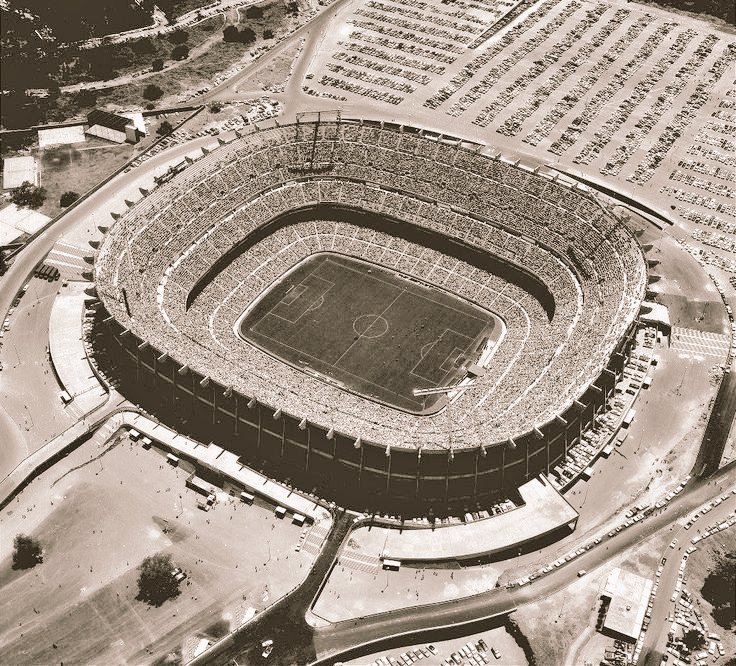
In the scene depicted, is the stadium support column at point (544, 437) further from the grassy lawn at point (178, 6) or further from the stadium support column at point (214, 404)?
the grassy lawn at point (178, 6)

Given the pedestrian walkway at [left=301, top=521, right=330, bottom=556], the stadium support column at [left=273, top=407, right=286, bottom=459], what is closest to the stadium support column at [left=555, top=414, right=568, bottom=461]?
the pedestrian walkway at [left=301, top=521, right=330, bottom=556]

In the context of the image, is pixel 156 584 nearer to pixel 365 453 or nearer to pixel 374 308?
pixel 365 453

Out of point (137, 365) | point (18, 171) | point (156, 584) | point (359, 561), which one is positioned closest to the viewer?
point (156, 584)

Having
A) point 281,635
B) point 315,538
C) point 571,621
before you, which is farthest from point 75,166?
point 571,621

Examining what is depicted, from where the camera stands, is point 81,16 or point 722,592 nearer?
point 722,592

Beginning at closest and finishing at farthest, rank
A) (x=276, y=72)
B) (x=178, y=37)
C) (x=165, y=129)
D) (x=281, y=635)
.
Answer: (x=281, y=635) < (x=165, y=129) < (x=276, y=72) < (x=178, y=37)

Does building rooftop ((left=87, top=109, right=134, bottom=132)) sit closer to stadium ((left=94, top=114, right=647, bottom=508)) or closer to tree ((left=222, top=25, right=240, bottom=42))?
stadium ((left=94, top=114, right=647, bottom=508))
